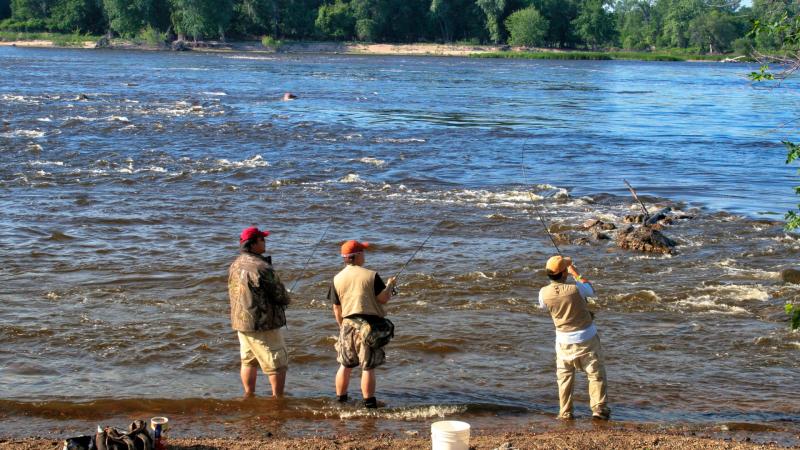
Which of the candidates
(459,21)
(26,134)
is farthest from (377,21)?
(26,134)

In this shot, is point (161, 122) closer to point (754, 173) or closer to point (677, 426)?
point (754, 173)

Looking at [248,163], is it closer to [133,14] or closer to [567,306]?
[567,306]

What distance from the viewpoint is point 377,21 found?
118m

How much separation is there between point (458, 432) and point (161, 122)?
81.8 feet

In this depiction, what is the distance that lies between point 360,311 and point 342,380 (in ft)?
2.49

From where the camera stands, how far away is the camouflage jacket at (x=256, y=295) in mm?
7512

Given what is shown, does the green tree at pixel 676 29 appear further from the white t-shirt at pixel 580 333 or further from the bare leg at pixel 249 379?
the bare leg at pixel 249 379

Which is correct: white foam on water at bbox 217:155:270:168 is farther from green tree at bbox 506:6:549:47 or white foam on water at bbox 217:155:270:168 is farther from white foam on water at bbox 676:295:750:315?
green tree at bbox 506:6:549:47

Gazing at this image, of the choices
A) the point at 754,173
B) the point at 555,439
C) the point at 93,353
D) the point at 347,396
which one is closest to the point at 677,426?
the point at 555,439

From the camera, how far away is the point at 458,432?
6109 mm

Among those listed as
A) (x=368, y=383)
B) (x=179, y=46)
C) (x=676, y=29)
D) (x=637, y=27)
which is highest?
(x=637, y=27)

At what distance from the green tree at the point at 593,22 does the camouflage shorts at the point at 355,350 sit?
110065mm

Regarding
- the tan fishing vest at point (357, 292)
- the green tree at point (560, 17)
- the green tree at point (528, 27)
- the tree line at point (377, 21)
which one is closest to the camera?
the tan fishing vest at point (357, 292)

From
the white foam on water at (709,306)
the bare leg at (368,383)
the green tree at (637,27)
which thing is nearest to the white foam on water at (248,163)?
the white foam on water at (709,306)
